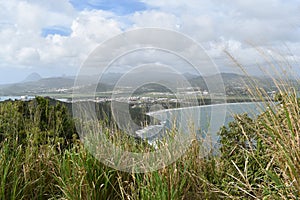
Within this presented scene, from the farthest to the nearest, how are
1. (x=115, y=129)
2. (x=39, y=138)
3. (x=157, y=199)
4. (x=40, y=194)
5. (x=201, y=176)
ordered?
1. (x=39, y=138)
2. (x=115, y=129)
3. (x=40, y=194)
4. (x=201, y=176)
5. (x=157, y=199)

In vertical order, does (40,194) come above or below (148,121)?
below

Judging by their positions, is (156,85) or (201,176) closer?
(201,176)

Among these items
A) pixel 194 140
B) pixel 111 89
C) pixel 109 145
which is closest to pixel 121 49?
pixel 111 89

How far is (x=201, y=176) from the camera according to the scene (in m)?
2.87

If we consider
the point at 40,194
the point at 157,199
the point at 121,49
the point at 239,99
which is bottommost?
the point at 40,194

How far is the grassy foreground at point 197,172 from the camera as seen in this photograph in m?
2.26

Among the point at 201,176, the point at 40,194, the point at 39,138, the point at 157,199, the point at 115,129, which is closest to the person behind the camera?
the point at 157,199

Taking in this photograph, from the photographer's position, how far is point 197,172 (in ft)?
9.69

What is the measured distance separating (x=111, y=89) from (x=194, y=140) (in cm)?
120

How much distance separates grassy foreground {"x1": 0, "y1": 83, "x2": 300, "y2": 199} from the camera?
2260mm

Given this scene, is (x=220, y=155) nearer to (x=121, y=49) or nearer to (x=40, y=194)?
(x=121, y=49)

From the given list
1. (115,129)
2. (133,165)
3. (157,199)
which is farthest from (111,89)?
(157,199)

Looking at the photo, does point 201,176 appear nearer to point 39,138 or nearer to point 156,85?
point 156,85

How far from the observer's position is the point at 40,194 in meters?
3.18
